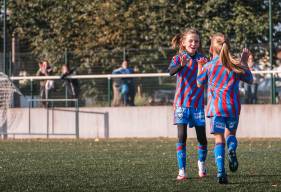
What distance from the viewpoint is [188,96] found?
39.1 feet

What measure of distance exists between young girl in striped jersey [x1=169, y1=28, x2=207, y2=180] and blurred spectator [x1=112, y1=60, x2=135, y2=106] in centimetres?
1271

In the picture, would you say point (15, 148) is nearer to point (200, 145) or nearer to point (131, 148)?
point (131, 148)

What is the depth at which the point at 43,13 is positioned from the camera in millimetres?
32906

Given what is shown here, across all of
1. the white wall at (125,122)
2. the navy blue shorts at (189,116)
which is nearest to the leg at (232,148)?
the navy blue shorts at (189,116)

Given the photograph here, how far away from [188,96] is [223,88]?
0.91m

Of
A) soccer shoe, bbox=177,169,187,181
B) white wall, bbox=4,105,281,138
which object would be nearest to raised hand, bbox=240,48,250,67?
soccer shoe, bbox=177,169,187,181

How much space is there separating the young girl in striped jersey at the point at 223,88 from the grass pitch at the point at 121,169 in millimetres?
542

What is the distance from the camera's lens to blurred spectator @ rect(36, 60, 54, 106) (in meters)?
25.7

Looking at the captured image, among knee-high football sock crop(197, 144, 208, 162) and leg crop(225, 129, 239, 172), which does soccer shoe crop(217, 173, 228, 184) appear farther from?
knee-high football sock crop(197, 144, 208, 162)

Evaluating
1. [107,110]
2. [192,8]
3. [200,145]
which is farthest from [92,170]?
[192,8]

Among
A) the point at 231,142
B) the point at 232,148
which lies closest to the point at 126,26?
the point at 231,142

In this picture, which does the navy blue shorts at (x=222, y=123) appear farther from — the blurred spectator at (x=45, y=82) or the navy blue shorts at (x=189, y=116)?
the blurred spectator at (x=45, y=82)

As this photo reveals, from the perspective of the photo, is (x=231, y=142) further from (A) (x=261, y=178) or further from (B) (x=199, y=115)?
(B) (x=199, y=115)

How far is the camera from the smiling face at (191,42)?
11.7 meters
